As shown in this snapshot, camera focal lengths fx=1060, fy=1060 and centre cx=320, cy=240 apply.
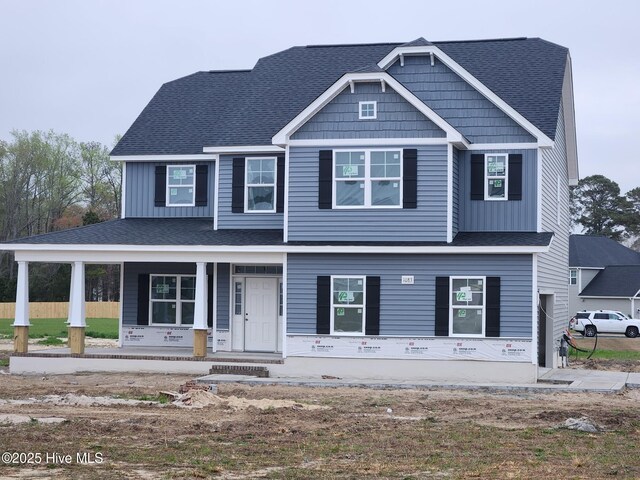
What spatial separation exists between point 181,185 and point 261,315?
15.1ft

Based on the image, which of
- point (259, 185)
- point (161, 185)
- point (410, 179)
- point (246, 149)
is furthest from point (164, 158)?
point (410, 179)

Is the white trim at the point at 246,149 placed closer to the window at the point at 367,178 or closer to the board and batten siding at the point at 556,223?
the window at the point at 367,178

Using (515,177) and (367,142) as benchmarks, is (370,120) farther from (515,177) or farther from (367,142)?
(515,177)

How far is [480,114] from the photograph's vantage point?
87.3 feet

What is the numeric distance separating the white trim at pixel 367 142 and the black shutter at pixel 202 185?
4.57 metres

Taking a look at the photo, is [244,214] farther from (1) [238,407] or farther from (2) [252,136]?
(1) [238,407]

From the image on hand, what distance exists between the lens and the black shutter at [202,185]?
29906 millimetres

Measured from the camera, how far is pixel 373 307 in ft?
84.1

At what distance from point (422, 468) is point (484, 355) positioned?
12.0 metres

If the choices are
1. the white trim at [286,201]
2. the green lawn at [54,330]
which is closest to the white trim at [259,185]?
the white trim at [286,201]

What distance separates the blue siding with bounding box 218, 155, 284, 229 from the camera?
2827cm

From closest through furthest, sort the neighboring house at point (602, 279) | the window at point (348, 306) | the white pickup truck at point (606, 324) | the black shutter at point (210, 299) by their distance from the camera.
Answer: the window at point (348, 306) < the black shutter at point (210, 299) < the white pickup truck at point (606, 324) < the neighboring house at point (602, 279)

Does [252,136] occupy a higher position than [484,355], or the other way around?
[252,136]

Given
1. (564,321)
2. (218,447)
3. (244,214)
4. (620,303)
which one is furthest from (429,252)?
(620,303)
